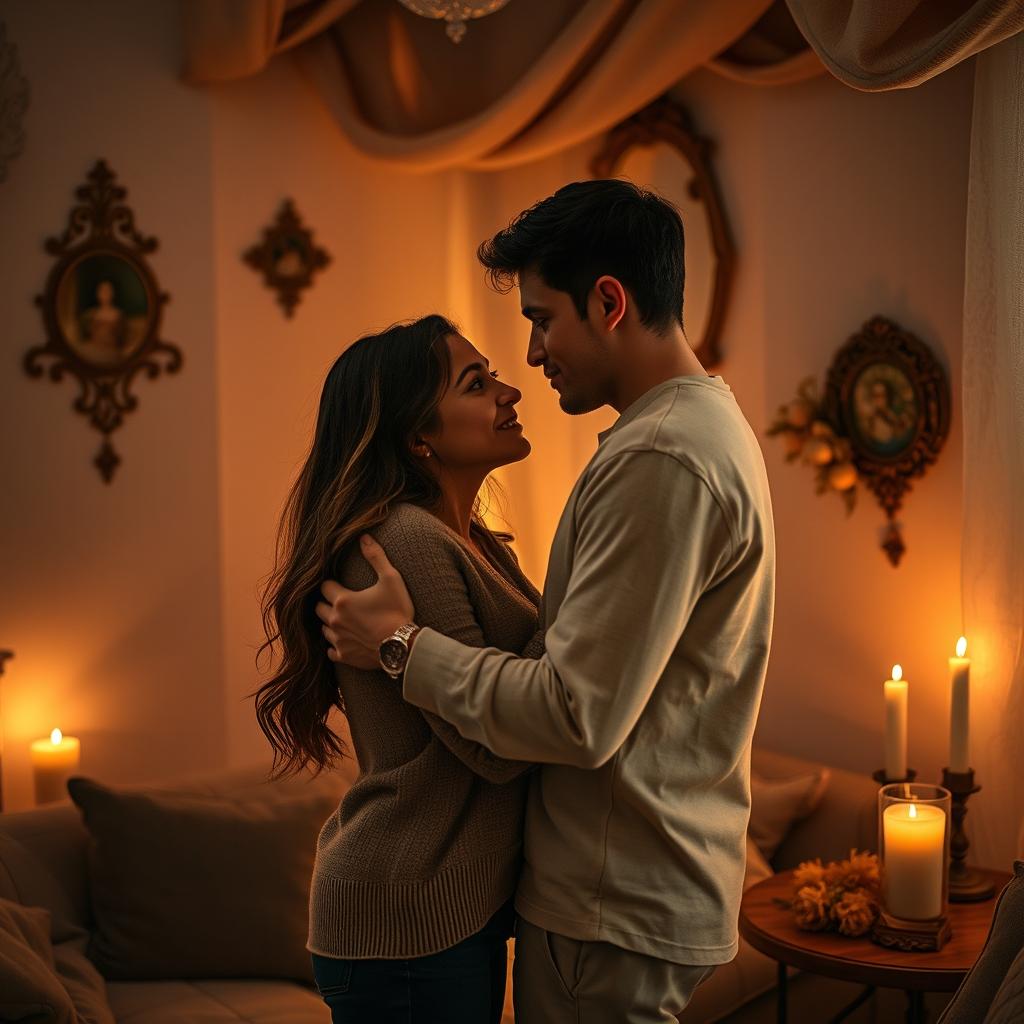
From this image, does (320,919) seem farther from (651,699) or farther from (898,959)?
(898,959)

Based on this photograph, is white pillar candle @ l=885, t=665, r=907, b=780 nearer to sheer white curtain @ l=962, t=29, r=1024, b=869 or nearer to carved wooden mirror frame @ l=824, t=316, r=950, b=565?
sheer white curtain @ l=962, t=29, r=1024, b=869

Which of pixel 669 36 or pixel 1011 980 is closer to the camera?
pixel 1011 980

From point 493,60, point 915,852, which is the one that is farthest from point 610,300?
point 493,60

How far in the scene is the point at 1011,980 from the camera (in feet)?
4.77

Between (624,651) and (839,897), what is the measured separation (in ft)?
4.05

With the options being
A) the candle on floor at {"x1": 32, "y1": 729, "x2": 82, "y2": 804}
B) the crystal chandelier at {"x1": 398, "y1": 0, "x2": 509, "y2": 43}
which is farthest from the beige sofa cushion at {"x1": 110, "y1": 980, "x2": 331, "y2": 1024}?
the crystal chandelier at {"x1": 398, "y1": 0, "x2": 509, "y2": 43}

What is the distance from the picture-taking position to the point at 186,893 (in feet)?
8.10

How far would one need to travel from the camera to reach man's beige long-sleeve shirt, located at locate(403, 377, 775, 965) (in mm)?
1273

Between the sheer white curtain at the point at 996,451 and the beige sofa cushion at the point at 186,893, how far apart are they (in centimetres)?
138

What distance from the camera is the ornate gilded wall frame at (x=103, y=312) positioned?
3227 millimetres

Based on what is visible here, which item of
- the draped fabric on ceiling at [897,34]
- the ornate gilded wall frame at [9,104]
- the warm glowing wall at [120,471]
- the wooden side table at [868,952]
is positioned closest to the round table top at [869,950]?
the wooden side table at [868,952]

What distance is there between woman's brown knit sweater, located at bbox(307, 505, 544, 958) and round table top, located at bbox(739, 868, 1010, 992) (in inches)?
34.6

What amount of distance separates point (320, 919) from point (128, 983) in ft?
3.82

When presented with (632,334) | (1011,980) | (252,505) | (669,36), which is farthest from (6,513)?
(1011,980)
